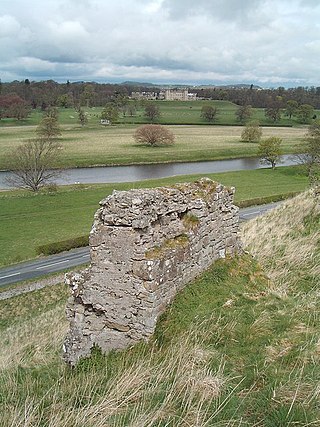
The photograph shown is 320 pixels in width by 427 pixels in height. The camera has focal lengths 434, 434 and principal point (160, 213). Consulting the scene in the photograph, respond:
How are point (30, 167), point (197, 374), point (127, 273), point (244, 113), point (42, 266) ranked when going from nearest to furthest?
1. point (197, 374)
2. point (127, 273)
3. point (42, 266)
4. point (30, 167)
5. point (244, 113)

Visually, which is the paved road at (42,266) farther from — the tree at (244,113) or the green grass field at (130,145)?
the tree at (244,113)

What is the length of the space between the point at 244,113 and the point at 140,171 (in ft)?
264

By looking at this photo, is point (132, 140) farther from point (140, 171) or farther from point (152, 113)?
point (152, 113)

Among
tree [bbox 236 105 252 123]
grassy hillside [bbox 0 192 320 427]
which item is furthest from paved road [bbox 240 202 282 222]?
tree [bbox 236 105 252 123]

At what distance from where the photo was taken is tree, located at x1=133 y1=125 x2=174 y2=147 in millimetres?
91375

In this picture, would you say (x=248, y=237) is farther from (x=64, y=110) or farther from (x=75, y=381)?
Result: (x=64, y=110)

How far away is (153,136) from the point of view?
91438 millimetres

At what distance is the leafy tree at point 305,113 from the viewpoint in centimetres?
13275

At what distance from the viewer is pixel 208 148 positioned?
8950cm

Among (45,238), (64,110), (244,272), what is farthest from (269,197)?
(64,110)

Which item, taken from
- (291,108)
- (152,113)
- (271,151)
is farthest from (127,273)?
(291,108)

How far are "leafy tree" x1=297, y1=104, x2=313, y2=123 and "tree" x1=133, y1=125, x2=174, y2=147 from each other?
196 ft

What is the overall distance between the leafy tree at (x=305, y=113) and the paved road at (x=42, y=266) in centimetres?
11670

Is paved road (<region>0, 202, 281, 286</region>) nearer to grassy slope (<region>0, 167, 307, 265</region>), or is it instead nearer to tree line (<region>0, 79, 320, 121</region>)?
grassy slope (<region>0, 167, 307, 265</region>)
